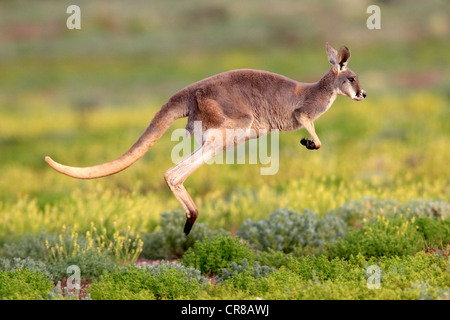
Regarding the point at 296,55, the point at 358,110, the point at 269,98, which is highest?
the point at 296,55

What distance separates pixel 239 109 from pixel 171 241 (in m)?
3.50

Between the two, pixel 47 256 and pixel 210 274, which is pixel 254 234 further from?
pixel 47 256

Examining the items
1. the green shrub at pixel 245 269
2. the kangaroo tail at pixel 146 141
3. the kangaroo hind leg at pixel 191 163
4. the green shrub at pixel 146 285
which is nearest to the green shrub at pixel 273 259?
the green shrub at pixel 245 269

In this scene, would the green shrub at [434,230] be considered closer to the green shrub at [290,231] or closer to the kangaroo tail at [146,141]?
the green shrub at [290,231]

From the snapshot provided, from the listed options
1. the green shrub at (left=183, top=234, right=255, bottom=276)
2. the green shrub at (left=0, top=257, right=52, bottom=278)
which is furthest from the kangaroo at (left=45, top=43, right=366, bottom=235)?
the green shrub at (left=0, top=257, right=52, bottom=278)

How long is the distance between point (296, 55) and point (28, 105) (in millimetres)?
17890

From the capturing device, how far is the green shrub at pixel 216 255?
8.46 metres

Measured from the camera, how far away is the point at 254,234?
9.66 m

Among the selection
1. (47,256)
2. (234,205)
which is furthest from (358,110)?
(47,256)

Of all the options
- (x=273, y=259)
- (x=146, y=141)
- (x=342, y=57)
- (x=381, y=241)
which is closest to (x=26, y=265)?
(x=146, y=141)

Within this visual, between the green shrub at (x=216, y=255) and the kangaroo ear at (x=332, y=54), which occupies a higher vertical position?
the kangaroo ear at (x=332, y=54)

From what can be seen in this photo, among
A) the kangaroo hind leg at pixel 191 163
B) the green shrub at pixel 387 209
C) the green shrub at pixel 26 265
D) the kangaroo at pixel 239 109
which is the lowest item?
the green shrub at pixel 26 265

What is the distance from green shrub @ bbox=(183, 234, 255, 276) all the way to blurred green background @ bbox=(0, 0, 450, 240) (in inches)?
85.6

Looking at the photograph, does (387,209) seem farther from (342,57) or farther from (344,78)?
(342,57)
